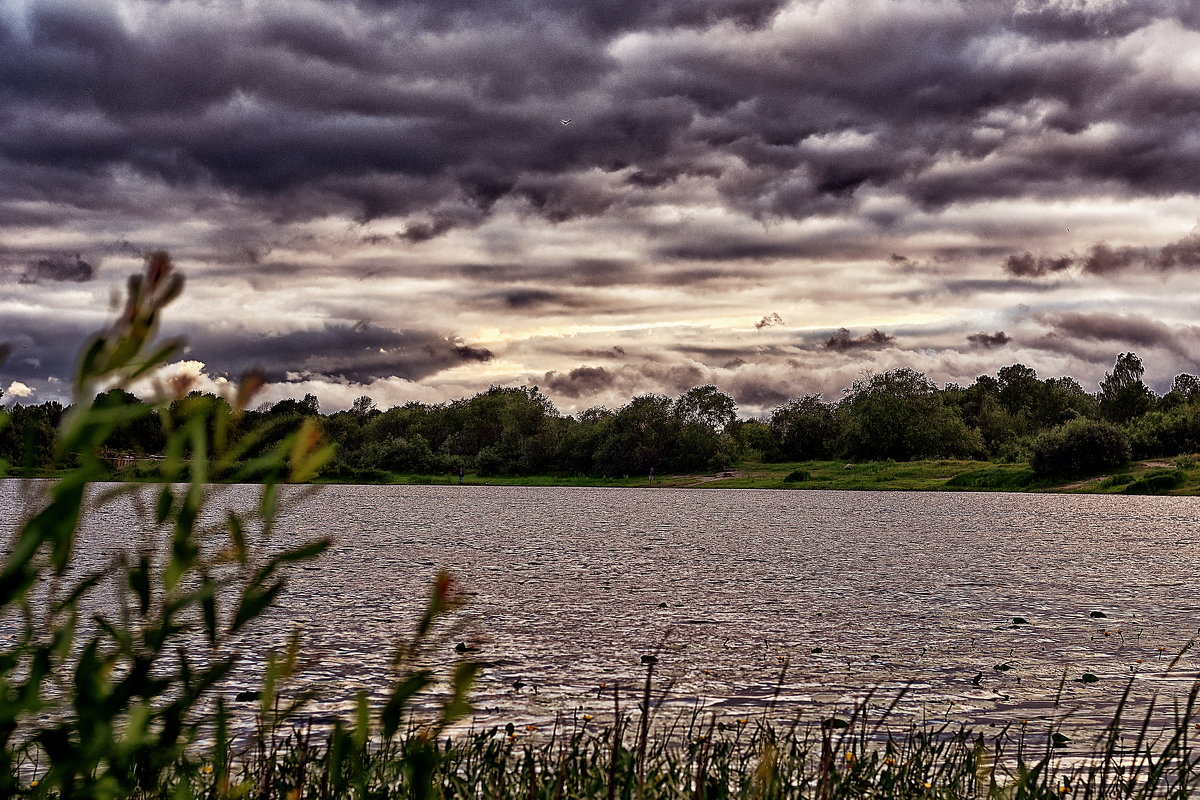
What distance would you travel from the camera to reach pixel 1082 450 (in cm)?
7812

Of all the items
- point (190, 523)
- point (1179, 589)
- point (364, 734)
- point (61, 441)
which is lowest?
point (1179, 589)

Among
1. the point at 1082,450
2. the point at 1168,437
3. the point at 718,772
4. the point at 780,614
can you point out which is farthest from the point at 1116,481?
the point at 718,772

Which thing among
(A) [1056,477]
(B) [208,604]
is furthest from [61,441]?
(A) [1056,477]

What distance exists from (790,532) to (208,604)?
35.5 m

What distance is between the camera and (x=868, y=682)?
11.1 metres

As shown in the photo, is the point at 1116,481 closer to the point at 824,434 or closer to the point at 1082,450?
the point at 1082,450

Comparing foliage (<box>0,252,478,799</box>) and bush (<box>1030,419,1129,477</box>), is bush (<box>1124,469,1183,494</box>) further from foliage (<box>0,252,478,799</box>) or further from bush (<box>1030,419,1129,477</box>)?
foliage (<box>0,252,478,799</box>)

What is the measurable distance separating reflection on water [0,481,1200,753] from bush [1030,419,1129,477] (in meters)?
44.6

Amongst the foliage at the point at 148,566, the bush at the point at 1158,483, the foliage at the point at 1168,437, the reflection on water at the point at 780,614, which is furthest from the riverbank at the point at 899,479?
the foliage at the point at 148,566

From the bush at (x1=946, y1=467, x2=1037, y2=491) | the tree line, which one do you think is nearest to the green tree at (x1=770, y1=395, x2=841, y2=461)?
the tree line

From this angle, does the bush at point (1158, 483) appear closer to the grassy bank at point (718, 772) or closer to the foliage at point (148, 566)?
the grassy bank at point (718, 772)

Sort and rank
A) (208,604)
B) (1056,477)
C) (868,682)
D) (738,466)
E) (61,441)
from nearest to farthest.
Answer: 1. (61,441)
2. (208,604)
3. (868,682)
4. (1056,477)
5. (738,466)

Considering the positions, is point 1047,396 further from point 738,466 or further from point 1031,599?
point 1031,599

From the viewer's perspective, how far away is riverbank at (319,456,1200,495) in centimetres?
7319
